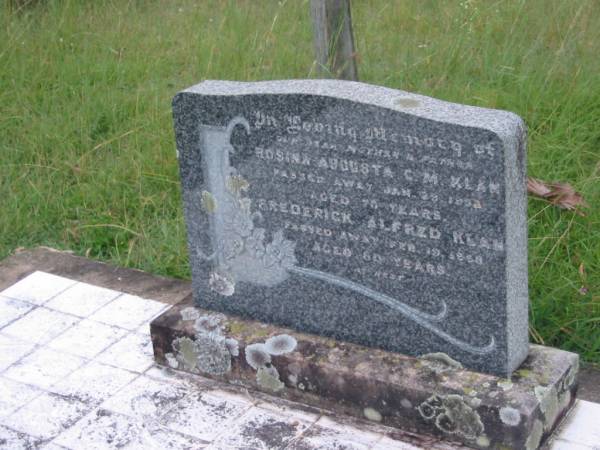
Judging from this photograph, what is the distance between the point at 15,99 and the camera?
216 inches

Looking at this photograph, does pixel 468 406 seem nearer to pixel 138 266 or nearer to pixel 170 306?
pixel 170 306

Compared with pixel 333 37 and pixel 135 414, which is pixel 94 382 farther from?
pixel 333 37

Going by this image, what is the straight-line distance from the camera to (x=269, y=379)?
3398mm

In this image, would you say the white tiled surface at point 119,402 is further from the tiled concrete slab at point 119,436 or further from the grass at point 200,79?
the grass at point 200,79

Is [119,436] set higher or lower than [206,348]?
lower

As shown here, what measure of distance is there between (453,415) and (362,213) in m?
0.66

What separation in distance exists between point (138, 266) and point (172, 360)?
0.84 meters

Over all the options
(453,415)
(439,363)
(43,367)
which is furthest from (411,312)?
(43,367)

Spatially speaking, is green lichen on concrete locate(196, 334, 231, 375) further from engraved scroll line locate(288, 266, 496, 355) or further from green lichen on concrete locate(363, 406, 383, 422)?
green lichen on concrete locate(363, 406, 383, 422)

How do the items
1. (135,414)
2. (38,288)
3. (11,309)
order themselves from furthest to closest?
(38,288), (11,309), (135,414)

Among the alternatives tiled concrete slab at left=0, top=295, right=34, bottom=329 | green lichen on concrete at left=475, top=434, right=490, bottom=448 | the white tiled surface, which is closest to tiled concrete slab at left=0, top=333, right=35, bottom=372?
the white tiled surface

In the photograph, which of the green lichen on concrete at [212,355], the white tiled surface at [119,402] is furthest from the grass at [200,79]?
the green lichen on concrete at [212,355]

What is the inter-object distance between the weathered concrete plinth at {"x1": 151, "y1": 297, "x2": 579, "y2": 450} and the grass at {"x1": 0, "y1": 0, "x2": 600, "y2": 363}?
56cm

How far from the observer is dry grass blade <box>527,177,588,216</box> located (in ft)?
12.9
